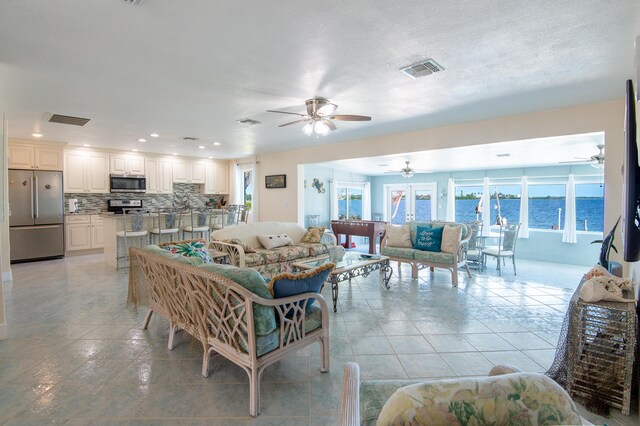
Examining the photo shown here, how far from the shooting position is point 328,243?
5547 millimetres

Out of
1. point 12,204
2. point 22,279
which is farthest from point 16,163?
point 22,279

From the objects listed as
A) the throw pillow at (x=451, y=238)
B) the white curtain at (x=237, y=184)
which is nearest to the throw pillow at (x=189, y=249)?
the throw pillow at (x=451, y=238)

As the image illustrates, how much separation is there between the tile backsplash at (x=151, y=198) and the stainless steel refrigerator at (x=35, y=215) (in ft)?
1.96

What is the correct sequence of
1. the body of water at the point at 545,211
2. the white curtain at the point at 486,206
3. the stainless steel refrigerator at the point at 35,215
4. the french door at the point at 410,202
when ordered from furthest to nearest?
the french door at the point at 410,202
the white curtain at the point at 486,206
the body of water at the point at 545,211
the stainless steel refrigerator at the point at 35,215

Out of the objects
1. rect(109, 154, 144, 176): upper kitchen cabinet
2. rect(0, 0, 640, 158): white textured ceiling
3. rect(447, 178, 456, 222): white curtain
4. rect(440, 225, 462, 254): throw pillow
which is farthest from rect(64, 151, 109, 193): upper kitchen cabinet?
rect(447, 178, 456, 222): white curtain

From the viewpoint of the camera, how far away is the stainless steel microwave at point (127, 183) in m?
7.10

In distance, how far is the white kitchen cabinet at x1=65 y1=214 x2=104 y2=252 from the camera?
6508 mm

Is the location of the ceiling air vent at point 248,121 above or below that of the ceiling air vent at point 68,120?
above

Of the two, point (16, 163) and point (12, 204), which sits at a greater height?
point (16, 163)

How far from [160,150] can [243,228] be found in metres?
3.87

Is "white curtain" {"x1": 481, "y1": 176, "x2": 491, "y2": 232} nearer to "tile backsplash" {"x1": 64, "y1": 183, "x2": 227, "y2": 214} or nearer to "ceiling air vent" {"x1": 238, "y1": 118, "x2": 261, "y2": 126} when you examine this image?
"ceiling air vent" {"x1": 238, "y1": 118, "x2": 261, "y2": 126}

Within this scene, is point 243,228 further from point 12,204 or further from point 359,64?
point 12,204

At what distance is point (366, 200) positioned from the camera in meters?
10.5

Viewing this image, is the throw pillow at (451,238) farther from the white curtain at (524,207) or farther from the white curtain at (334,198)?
the white curtain at (334,198)
